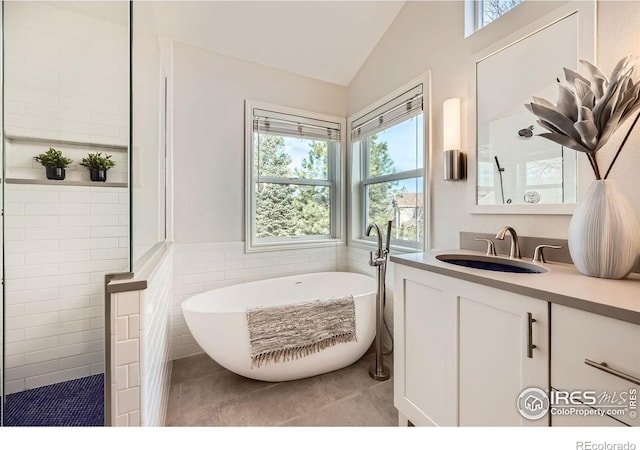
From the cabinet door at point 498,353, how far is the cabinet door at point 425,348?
0.05 m

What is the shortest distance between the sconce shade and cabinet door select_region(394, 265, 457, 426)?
2.92ft

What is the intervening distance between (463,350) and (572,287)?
445mm

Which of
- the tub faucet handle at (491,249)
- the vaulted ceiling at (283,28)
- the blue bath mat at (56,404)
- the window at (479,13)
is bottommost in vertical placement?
the blue bath mat at (56,404)

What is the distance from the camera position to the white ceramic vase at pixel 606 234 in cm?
89

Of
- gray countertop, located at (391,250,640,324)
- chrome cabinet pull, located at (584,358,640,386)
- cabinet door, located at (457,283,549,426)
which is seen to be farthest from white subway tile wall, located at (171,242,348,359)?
chrome cabinet pull, located at (584,358,640,386)

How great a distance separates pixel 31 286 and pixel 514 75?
10.4 ft

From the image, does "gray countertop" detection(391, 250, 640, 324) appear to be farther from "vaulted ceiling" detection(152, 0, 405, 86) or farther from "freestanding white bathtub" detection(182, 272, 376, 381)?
"vaulted ceiling" detection(152, 0, 405, 86)

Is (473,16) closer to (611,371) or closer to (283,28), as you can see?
(283,28)

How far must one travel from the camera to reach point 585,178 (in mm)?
1158

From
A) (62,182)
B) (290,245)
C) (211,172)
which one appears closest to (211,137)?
(211,172)

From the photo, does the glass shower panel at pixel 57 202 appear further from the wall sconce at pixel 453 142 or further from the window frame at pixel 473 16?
the window frame at pixel 473 16

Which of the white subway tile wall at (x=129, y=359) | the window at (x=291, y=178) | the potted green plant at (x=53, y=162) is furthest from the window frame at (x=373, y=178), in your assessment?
the potted green plant at (x=53, y=162)

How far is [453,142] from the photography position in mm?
1661
